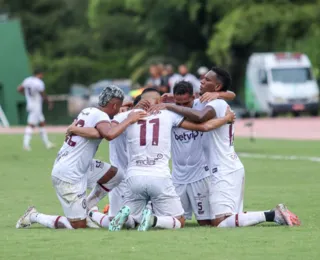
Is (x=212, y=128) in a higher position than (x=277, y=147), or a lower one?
higher

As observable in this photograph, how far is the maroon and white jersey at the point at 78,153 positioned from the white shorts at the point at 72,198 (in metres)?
0.06

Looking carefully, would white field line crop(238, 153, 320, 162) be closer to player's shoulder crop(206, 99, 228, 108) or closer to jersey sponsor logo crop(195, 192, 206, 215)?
jersey sponsor logo crop(195, 192, 206, 215)

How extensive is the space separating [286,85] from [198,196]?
41356 mm

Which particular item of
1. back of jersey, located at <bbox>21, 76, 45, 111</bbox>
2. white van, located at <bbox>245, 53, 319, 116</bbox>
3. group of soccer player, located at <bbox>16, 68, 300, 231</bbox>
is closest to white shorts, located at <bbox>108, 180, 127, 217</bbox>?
group of soccer player, located at <bbox>16, 68, 300, 231</bbox>

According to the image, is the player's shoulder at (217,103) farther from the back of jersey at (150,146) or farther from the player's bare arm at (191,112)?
the back of jersey at (150,146)

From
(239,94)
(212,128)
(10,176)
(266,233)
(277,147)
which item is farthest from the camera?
(239,94)

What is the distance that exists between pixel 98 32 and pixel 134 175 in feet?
246

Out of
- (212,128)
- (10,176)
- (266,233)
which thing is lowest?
(10,176)

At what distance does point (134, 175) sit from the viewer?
12508 millimetres

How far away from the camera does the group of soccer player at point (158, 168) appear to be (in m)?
12.5

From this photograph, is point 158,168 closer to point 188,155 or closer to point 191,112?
point 191,112

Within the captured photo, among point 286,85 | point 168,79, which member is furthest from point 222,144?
point 286,85

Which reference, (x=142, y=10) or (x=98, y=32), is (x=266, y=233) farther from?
(x=98, y=32)

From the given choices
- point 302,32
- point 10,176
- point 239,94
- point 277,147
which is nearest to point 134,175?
point 10,176
